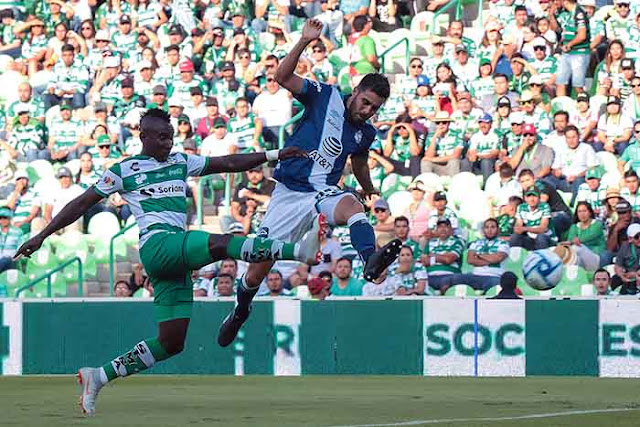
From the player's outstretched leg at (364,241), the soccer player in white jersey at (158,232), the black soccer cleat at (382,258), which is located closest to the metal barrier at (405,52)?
the player's outstretched leg at (364,241)

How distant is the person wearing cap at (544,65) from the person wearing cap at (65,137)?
6894mm

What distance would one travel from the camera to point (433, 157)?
21.2 meters

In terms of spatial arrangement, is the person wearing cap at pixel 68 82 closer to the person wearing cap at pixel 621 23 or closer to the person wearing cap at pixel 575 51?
the person wearing cap at pixel 575 51

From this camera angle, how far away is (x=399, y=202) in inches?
813

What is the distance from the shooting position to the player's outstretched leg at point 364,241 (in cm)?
1169

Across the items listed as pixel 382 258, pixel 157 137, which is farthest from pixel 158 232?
pixel 382 258

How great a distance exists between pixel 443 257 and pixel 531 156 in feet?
7.01

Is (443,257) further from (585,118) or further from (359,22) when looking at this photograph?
(359,22)

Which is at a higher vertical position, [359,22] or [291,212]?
[359,22]

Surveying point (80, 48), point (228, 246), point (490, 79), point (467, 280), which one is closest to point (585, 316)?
point (467, 280)

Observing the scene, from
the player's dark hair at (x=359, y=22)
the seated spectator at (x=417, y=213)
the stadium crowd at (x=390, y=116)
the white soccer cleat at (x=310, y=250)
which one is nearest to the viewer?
the white soccer cleat at (x=310, y=250)

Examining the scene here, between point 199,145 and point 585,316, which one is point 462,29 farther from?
point 585,316

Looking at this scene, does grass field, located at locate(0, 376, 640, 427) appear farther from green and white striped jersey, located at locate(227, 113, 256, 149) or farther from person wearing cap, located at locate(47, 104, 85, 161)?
person wearing cap, located at locate(47, 104, 85, 161)

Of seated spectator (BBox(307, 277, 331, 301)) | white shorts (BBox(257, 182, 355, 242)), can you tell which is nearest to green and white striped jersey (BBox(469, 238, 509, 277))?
seated spectator (BBox(307, 277, 331, 301))
